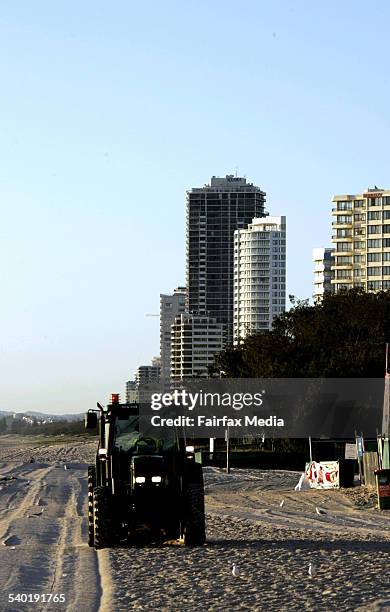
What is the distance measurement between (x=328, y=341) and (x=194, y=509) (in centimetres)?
7534

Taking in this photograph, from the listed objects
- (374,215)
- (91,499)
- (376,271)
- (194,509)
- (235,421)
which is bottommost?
(194,509)

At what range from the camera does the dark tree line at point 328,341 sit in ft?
302

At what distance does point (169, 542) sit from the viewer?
24500mm

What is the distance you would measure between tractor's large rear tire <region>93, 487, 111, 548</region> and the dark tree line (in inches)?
2707

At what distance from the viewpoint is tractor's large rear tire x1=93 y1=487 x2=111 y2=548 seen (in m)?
23.1

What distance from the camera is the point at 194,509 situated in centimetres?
2308

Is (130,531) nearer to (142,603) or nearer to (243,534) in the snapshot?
(243,534)

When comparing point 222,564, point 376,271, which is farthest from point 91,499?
point 376,271

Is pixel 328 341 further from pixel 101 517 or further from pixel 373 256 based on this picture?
pixel 373 256

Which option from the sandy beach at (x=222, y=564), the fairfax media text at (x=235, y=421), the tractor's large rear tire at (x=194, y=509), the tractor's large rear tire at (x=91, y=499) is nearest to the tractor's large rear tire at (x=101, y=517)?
the sandy beach at (x=222, y=564)

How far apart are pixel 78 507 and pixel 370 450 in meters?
15.0

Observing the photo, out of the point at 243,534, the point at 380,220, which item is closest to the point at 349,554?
the point at 243,534

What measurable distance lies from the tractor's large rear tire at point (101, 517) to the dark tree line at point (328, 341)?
226 ft

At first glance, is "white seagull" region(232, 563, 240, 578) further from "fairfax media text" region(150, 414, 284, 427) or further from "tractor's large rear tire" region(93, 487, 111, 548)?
"fairfax media text" region(150, 414, 284, 427)
